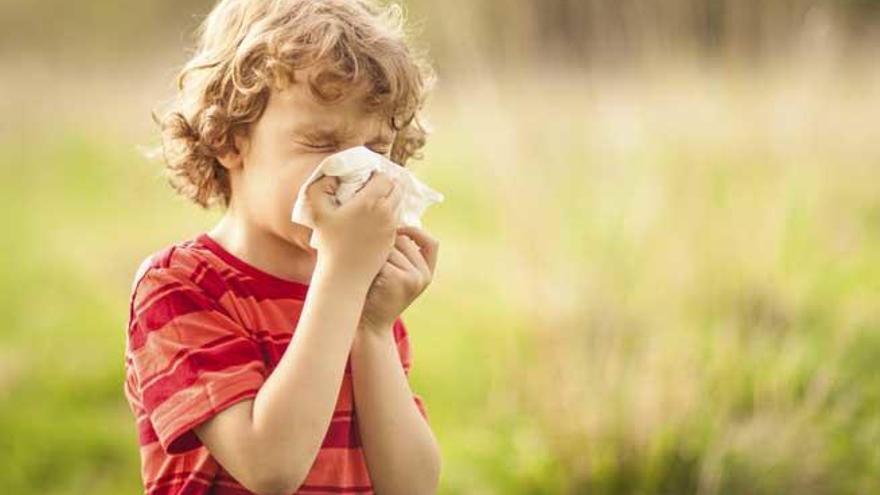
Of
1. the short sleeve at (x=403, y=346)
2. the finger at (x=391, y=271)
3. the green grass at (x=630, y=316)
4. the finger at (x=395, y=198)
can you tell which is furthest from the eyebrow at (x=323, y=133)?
the green grass at (x=630, y=316)

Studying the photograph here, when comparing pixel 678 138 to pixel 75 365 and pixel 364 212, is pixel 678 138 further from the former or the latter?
pixel 364 212

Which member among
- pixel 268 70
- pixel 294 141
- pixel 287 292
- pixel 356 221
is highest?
pixel 268 70

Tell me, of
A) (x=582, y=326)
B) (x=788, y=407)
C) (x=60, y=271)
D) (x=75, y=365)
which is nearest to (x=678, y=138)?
(x=582, y=326)

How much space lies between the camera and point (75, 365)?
5449 mm

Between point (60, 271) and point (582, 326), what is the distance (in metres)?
3.01

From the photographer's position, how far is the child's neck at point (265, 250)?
2277 mm

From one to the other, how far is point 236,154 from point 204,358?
1.18 feet

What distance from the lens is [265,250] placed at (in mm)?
2285

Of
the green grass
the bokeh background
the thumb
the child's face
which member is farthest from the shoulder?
the green grass

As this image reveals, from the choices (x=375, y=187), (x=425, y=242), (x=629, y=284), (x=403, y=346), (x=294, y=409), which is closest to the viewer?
(x=294, y=409)

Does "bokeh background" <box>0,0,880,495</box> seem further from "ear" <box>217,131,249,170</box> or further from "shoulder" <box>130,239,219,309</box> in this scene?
"shoulder" <box>130,239,219,309</box>

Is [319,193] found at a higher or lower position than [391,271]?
higher

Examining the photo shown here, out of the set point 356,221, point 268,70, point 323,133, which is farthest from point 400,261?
point 268,70

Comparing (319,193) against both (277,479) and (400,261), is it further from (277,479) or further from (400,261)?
(277,479)
